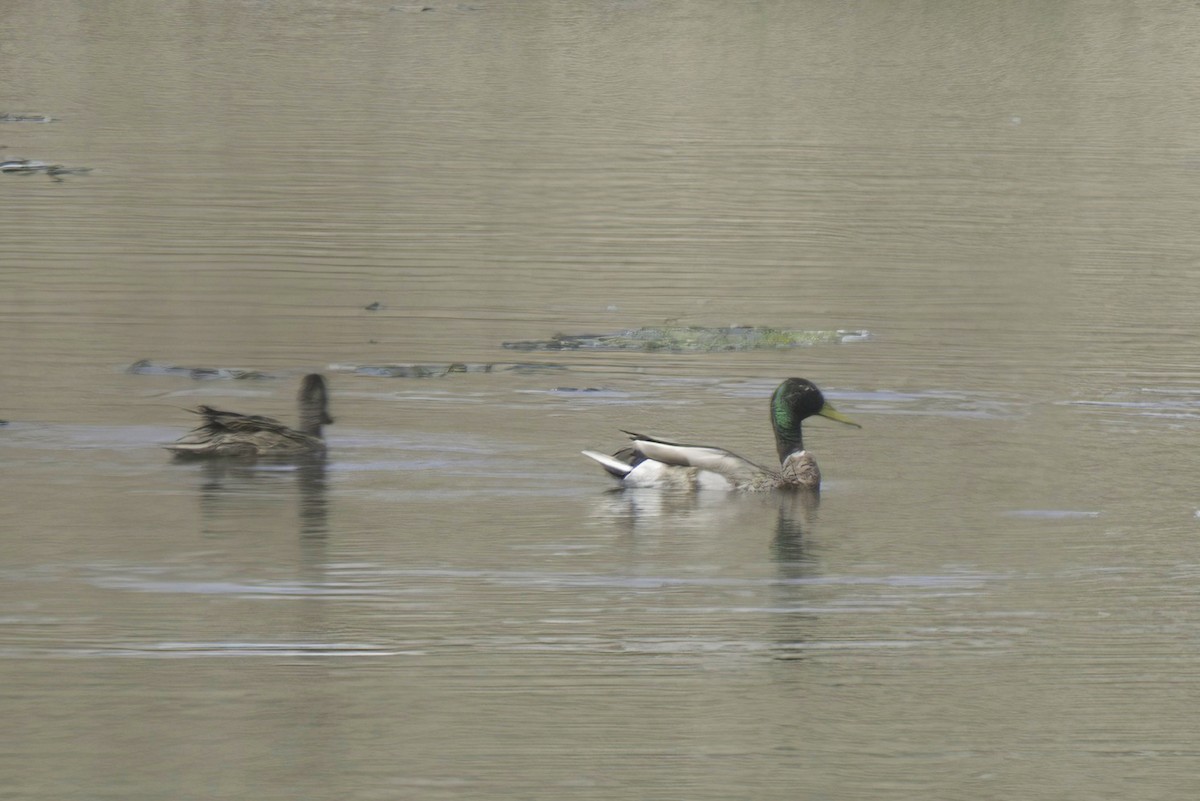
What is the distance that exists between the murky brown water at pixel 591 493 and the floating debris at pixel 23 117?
4.20 m

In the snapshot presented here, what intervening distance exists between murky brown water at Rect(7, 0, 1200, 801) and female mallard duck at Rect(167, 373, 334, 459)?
0.15 m

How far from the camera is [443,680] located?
8594mm

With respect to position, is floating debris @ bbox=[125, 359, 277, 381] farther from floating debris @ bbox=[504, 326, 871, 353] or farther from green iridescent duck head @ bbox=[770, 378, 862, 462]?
green iridescent duck head @ bbox=[770, 378, 862, 462]

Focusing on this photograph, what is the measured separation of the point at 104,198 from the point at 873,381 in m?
13.0

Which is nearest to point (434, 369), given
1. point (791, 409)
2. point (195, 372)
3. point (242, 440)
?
point (195, 372)

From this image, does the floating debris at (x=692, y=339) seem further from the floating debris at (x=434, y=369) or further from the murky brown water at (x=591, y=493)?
the floating debris at (x=434, y=369)

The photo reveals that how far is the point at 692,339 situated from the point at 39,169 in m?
14.2

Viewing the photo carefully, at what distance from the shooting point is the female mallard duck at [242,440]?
12.6 meters

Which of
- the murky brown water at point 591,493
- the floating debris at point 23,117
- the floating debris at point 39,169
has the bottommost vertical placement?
the murky brown water at point 591,493

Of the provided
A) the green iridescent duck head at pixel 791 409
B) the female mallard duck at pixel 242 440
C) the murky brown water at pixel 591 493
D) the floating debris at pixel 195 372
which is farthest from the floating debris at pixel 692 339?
the female mallard duck at pixel 242 440

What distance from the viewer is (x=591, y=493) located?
1205 centimetres

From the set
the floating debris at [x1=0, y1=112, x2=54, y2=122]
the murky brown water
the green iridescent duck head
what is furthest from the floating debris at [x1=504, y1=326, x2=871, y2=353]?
the floating debris at [x1=0, y1=112, x2=54, y2=122]

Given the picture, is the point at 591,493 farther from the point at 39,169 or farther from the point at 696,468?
the point at 39,169

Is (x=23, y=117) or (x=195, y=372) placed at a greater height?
(x=23, y=117)
